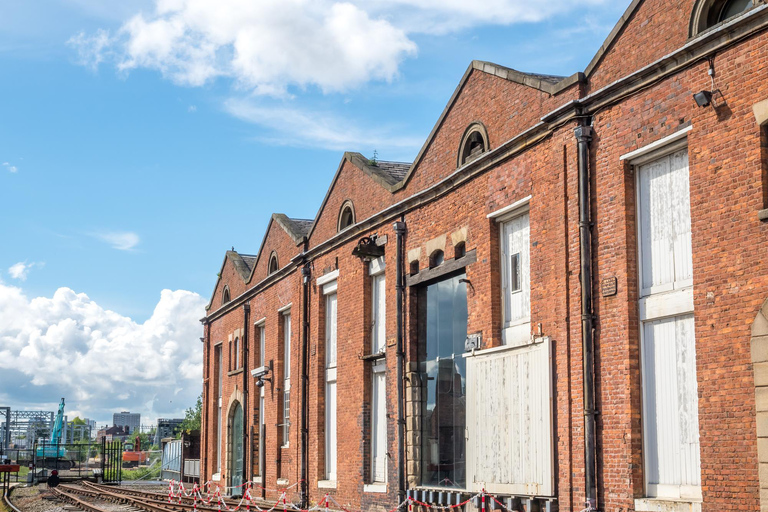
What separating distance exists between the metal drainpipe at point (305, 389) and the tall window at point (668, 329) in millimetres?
13687

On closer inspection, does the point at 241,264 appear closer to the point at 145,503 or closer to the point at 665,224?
the point at 145,503

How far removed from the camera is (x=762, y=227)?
11273 mm

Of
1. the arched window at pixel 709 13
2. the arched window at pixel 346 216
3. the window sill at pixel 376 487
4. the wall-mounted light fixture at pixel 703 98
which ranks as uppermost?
the arched window at pixel 709 13

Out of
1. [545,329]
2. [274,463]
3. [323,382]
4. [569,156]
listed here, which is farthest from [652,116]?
[274,463]

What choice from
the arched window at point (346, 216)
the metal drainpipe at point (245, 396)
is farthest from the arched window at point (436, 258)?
the metal drainpipe at point (245, 396)

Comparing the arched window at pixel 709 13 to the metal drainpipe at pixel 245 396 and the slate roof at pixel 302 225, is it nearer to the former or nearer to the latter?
the slate roof at pixel 302 225

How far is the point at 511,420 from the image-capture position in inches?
623

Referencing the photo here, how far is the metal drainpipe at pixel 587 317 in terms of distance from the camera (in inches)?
535

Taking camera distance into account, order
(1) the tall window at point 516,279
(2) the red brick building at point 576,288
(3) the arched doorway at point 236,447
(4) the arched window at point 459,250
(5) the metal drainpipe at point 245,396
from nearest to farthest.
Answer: (2) the red brick building at point 576,288 → (1) the tall window at point 516,279 → (4) the arched window at point 459,250 → (5) the metal drainpipe at point 245,396 → (3) the arched doorway at point 236,447

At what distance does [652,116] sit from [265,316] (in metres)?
19.0

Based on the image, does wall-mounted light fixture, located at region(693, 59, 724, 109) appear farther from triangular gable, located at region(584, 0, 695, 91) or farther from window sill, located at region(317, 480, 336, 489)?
window sill, located at region(317, 480, 336, 489)

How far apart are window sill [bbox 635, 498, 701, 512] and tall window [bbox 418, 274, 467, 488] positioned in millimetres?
5372

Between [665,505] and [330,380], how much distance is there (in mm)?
13276

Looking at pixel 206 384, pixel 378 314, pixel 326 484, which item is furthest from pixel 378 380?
pixel 206 384
